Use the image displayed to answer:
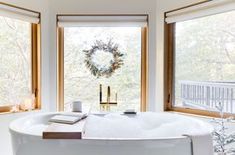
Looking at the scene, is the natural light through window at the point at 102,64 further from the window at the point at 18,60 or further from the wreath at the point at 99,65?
the window at the point at 18,60

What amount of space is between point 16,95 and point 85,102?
36.7 inches

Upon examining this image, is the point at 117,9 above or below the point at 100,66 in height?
above

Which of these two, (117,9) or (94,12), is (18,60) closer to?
(94,12)

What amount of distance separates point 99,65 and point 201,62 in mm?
1389

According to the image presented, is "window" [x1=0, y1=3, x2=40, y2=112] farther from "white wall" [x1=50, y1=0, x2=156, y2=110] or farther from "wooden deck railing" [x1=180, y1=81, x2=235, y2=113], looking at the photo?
"wooden deck railing" [x1=180, y1=81, x2=235, y2=113]

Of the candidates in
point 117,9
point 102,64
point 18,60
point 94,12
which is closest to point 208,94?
point 102,64

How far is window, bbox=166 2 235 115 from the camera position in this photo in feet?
8.86

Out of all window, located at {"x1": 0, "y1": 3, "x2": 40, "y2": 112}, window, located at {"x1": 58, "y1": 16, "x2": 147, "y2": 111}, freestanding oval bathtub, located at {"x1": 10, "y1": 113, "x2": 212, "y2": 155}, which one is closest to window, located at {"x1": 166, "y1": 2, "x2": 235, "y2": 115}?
window, located at {"x1": 58, "y1": 16, "x2": 147, "y2": 111}

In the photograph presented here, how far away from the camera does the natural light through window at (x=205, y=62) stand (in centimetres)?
269

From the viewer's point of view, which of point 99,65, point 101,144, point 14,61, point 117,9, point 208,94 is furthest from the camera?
point 99,65

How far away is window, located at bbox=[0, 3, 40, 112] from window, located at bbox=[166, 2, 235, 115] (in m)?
1.81

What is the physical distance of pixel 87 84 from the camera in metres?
3.56

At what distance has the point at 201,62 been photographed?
298cm

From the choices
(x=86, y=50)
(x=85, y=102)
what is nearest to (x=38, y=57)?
(x=86, y=50)
